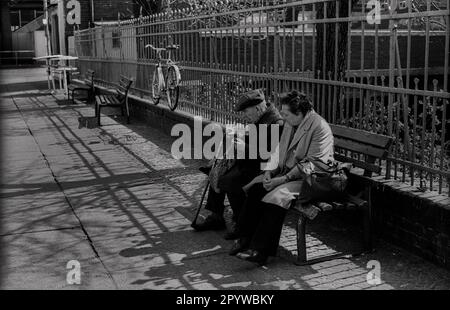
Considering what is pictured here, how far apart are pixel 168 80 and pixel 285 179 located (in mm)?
6600

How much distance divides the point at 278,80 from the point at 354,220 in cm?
223

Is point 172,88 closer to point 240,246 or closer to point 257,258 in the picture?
point 240,246

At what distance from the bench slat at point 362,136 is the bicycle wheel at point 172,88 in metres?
5.46

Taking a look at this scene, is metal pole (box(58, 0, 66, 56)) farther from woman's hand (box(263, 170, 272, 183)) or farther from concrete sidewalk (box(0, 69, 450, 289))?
woman's hand (box(263, 170, 272, 183))

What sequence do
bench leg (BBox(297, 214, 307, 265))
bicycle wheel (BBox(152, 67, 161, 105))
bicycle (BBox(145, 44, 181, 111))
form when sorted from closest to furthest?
bench leg (BBox(297, 214, 307, 265))
bicycle (BBox(145, 44, 181, 111))
bicycle wheel (BBox(152, 67, 161, 105))

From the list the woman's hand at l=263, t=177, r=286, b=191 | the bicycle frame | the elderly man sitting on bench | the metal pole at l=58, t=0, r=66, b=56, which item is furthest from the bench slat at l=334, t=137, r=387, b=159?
the metal pole at l=58, t=0, r=66, b=56

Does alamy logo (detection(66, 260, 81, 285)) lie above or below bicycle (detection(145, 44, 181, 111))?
below

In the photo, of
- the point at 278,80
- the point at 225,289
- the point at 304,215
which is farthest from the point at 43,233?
the point at 278,80

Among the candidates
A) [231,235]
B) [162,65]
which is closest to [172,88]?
[162,65]

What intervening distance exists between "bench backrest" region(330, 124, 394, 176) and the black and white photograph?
0.7 inches

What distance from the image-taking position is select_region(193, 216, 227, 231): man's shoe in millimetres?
5742

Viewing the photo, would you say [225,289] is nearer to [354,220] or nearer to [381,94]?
[354,220]

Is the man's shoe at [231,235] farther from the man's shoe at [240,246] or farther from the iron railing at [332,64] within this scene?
the iron railing at [332,64]
